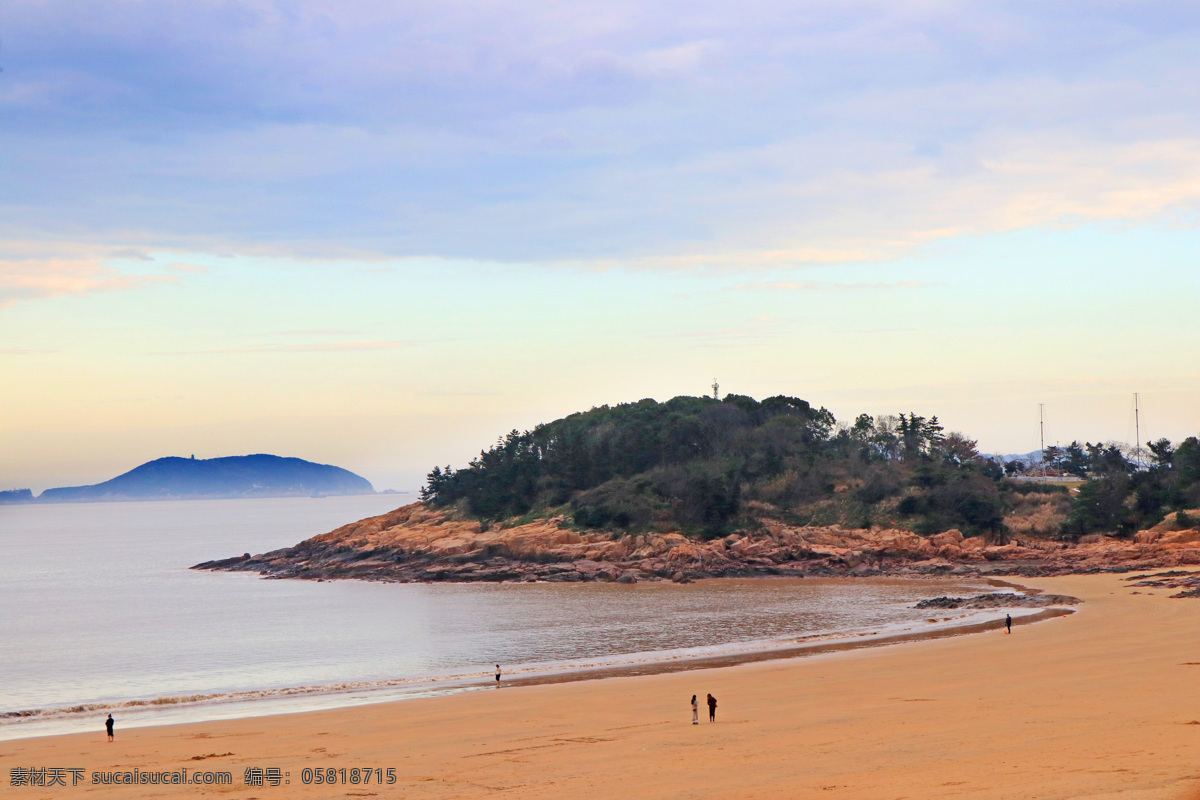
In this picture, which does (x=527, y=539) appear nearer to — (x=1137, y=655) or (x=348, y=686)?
(x=348, y=686)

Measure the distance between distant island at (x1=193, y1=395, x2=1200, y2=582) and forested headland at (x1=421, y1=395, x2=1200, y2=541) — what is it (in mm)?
158

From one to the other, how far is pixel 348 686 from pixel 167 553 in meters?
88.2

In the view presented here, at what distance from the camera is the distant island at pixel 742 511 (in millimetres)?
62375

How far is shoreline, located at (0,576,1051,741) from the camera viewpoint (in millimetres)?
26311

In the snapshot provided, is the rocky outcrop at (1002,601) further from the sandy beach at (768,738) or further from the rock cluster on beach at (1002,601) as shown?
the sandy beach at (768,738)

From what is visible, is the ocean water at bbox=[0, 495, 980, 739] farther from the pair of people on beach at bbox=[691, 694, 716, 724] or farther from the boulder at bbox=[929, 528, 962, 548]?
the pair of people on beach at bbox=[691, 694, 716, 724]

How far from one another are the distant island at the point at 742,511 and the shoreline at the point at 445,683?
2362 centimetres

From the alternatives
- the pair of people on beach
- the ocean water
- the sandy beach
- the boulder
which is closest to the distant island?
the boulder

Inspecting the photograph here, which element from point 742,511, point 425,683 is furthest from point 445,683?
point 742,511

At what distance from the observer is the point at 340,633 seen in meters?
43.1

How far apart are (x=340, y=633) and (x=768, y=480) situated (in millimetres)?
43633

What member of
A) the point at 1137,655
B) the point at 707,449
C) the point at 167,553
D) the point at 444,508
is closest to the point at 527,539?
the point at 444,508

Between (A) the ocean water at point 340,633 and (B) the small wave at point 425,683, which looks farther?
(A) the ocean water at point 340,633

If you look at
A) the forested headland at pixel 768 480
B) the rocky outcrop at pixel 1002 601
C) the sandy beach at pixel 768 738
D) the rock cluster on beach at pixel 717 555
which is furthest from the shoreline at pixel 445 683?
the forested headland at pixel 768 480
